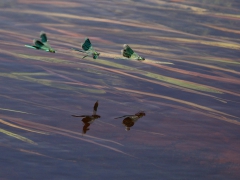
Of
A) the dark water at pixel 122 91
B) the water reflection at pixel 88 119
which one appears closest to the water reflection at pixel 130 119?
the dark water at pixel 122 91

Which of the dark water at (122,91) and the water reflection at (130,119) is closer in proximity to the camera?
the dark water at (122,91)

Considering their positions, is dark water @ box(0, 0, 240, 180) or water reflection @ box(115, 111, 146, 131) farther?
water reflection @ box(115, 111, 146, 131)

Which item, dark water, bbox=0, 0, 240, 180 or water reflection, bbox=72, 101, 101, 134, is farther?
water reflection, bbox=72, 101, 101, 134

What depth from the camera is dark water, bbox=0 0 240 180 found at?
2.64 meters

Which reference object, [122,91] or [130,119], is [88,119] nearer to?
[130,119]

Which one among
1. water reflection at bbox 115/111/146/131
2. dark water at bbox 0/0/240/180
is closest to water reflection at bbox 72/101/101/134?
dark water at bbox 0/0/240/180

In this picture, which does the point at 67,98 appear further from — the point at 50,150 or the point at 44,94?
the point at 50,150

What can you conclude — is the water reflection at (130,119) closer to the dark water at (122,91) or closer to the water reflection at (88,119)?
the dark water at (122,91)

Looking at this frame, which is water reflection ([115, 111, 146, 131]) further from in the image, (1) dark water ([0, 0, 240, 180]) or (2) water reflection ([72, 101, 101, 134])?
(2) water reflection ([72, 101, 101, 134])

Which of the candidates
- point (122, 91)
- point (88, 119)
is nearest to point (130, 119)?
point (88, 119)

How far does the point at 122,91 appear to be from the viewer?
3.45 metres

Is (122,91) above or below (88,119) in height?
above

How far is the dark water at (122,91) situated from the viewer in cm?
264

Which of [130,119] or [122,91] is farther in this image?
[122,91]
